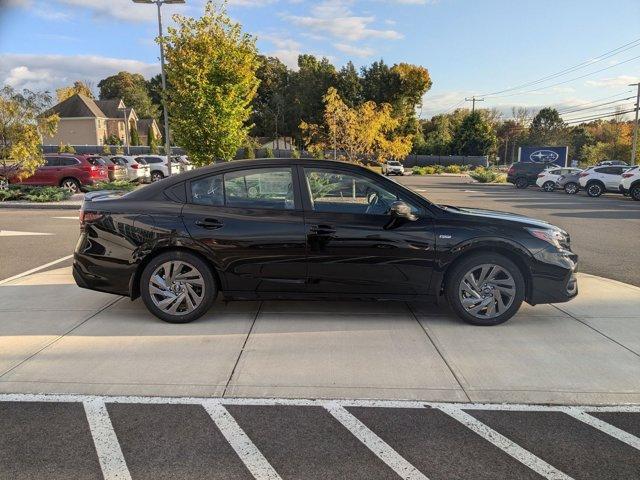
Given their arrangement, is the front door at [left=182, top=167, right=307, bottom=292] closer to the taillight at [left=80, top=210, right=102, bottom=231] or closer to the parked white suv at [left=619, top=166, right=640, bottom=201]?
the taillight at [left=80, top=210, right=102, bottom=231]

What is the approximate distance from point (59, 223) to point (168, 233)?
30.1ft

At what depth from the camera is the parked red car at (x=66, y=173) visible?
19141 mm

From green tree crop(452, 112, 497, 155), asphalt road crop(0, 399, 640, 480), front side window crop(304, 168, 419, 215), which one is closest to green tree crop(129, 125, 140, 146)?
green tree crop(452, 112, 497, 155)

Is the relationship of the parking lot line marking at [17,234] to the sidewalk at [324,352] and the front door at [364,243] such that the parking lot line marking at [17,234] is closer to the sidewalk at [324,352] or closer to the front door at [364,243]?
the sidewalk at [324,352]

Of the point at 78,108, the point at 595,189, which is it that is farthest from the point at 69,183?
the point at 78,108

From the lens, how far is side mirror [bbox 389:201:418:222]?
15.4 ft

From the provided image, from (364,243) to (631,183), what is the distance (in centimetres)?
2253

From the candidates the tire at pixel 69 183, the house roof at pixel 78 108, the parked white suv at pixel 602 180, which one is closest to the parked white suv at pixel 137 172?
the tire at pixel 69 183

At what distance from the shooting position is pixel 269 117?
6931cm

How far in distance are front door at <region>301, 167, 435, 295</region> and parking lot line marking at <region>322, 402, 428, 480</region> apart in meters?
1.57

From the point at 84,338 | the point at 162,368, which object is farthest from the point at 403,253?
the point at 84,338

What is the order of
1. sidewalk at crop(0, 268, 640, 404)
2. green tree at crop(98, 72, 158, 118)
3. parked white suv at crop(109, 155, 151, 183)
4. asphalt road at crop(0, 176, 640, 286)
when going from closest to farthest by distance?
1. sidewalk at crop(0, 268, 640, 404)
2. asphalt road at crop(0, 176, 640, 286)
3. parked white suv at crop(109, 155, 151, 183)
4. green tree at crop(98, 72, 158, 118)

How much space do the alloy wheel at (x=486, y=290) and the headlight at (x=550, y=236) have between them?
0.49 metres

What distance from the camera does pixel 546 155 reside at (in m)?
40.1
